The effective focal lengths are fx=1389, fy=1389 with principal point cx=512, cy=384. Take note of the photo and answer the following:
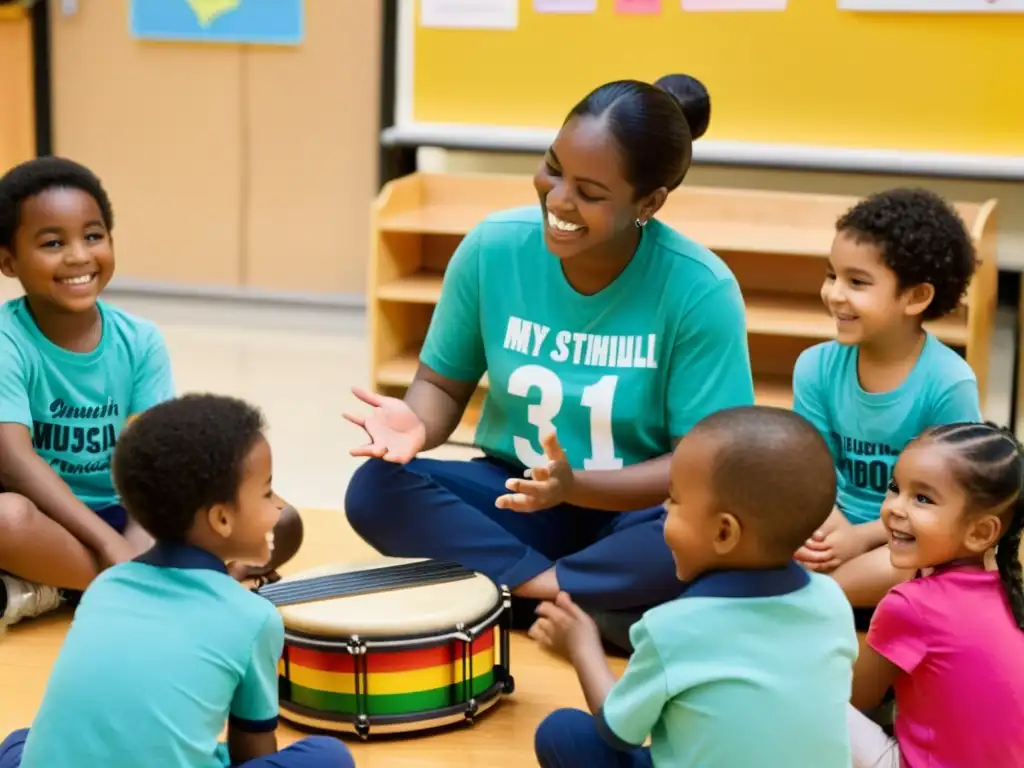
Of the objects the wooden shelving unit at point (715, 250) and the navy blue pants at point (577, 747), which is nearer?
the navy blue pants at point (577, 747)

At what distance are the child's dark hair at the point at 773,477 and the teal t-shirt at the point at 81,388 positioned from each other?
1.35 m

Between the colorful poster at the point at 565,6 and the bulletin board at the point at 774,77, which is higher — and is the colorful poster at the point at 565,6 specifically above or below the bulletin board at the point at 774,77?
above

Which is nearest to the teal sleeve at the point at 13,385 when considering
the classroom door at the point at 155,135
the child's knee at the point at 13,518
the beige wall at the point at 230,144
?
the child's knee at the point at 13,518

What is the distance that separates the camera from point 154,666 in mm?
1572

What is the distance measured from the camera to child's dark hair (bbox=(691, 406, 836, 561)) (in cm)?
162

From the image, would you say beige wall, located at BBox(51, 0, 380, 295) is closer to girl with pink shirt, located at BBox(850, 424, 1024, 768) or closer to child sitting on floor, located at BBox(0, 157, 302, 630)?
child sitting on floor, located at BBox(0, 157, 302, 630)

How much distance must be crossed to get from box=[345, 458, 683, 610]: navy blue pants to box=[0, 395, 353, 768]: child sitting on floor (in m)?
0.79

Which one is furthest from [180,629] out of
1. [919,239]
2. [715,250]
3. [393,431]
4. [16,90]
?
[16,90]

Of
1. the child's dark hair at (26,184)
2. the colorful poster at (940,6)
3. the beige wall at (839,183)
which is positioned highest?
the colorful poster at (940,6)

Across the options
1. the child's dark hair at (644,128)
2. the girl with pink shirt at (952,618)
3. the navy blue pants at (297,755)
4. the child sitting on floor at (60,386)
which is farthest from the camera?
the child sitting on floor at (60,386)

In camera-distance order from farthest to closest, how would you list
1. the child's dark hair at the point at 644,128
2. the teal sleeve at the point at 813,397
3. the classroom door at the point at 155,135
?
the classroom door at the point at 155,135 → the teal sleeve at the point at 813,397 → the child's dark hair at the point at 644,128

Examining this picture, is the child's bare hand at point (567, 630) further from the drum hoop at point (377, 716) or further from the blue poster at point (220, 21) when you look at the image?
the blue poster at point (220, 21)

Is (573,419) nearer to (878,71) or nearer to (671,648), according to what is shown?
(671,648)

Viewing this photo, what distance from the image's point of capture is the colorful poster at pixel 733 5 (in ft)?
13.9
